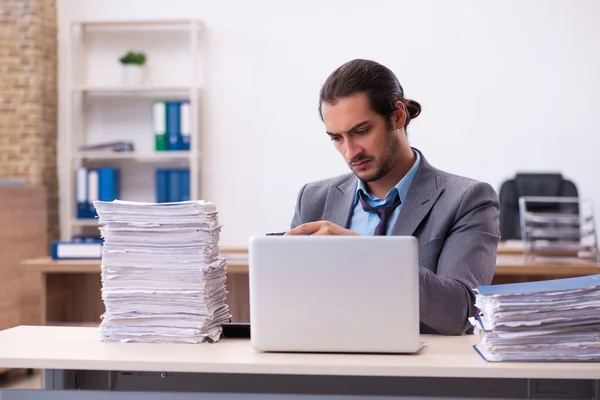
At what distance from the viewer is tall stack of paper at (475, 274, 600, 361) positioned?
1.48 metres

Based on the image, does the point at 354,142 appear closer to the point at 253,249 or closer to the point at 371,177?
the point at 371,177

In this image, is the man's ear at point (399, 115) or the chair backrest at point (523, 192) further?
the chair backrest at point (523, 192)

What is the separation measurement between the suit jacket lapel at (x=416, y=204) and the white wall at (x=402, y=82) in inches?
142

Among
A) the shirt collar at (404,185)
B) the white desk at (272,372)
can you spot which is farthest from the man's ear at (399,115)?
the white desk at (272,372)

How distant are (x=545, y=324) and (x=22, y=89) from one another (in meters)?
4.81

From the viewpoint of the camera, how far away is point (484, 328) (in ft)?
4.95

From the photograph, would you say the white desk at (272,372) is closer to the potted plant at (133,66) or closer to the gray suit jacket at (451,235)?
the gray suit jacket at (451,235)

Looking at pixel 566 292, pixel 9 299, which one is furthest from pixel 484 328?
pixel 9 299

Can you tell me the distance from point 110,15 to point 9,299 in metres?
2.27

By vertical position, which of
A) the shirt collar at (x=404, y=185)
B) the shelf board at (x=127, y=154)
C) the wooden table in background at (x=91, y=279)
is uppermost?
the shelf board at (x=127, y=154)

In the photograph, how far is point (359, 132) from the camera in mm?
2039

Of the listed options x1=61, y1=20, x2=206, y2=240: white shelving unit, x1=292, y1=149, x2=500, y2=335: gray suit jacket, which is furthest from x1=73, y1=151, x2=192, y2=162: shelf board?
x1=292, y1=149, x2=500, y2=335: gray suit jacket

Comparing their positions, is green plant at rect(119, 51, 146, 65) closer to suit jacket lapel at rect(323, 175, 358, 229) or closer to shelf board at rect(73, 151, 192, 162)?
shelf board at rect(73, 151, 192, 162)

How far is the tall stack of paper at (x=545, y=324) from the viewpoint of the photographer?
148cm
